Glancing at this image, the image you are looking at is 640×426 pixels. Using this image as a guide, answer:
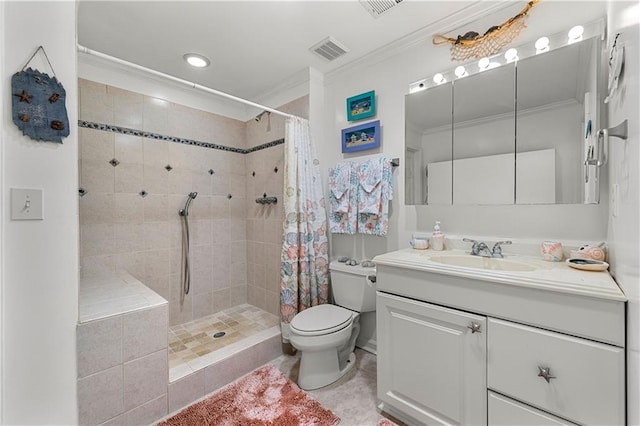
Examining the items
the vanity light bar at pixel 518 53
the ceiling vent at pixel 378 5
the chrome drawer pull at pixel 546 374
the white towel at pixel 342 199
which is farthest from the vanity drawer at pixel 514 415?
the ceiling vent at pixel 378 5

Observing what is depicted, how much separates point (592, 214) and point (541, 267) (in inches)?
15.8

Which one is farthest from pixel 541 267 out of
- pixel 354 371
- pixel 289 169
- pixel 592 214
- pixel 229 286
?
pixel 229 286

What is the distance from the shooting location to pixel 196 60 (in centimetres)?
211

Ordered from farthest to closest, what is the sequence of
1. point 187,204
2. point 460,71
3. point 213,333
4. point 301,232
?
1. point 187,204
2. point 213,333
3. point 301,232
4. point 460,71

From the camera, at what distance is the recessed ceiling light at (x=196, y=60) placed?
2.05m

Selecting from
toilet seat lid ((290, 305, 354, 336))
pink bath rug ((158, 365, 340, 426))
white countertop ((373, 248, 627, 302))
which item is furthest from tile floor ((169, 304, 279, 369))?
white countertop ((373, 248, 627, 302))

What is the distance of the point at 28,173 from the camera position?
3.16ft

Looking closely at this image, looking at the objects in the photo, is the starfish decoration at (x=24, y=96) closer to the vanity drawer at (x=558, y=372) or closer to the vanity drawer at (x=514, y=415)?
the vanity drawer at (x=558, y=372)

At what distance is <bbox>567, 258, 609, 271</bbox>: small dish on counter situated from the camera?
1.13m

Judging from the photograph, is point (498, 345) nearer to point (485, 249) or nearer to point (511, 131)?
point (485, 249)

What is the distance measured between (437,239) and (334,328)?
2.81ft

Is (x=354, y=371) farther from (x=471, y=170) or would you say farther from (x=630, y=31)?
(x=630, y=31)

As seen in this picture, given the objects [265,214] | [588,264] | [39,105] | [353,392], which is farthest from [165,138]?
[588,264]

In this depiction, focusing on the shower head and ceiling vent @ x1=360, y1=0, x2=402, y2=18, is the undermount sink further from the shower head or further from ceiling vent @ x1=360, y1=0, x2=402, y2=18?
the shower head
